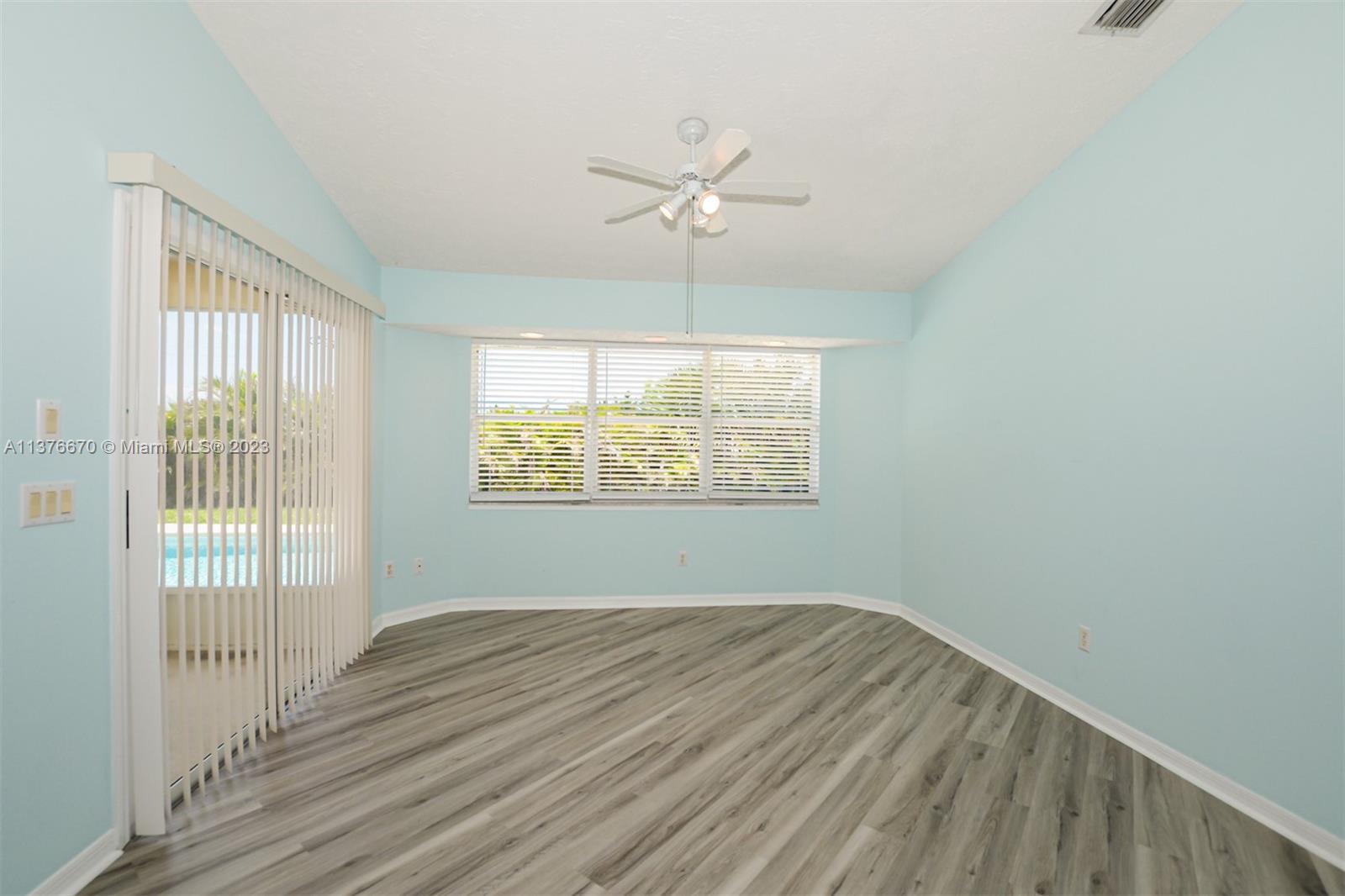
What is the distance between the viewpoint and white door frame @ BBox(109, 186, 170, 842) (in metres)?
1.89

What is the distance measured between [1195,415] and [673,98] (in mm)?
2628

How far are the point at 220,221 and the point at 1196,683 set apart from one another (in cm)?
430

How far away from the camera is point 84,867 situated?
178 centimetres

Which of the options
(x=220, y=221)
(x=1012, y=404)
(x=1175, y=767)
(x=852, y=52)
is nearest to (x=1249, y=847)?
(x=1175, y=767)

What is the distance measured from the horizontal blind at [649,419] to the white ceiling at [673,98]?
1391 mm

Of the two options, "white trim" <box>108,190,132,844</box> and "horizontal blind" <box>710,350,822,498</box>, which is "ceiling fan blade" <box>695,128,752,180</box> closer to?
"white trim" <box>108,190,132,844</box>

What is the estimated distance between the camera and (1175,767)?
250 centimetres

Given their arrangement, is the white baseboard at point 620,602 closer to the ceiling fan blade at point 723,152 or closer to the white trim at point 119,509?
the white trim at point 119,509

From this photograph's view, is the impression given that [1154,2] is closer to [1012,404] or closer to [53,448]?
[1012,404]

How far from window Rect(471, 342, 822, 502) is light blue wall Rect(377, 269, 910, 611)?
0.19 meters

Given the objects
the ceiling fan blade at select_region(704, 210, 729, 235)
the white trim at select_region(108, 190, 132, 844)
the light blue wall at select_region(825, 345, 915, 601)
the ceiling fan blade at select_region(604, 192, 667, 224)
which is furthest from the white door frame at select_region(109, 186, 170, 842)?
the light blue wall at select_region(825, 345, 915, 601)

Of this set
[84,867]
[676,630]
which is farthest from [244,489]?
[676,630]

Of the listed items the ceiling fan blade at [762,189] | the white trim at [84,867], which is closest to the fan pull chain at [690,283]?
the ceiling fan blade at [762,189]

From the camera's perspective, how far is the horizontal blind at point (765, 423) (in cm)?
523
